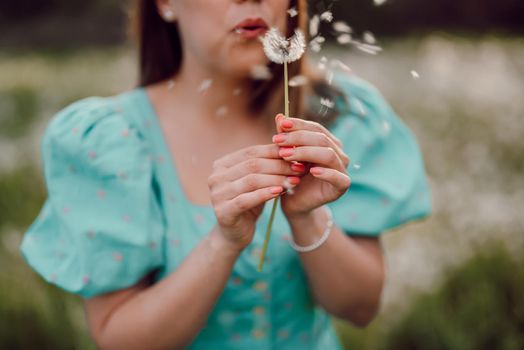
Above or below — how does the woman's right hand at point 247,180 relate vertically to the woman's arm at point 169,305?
above

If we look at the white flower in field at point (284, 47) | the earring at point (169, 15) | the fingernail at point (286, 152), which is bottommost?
the earring at point (169, 15)

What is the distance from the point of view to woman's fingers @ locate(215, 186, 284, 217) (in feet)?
3.57

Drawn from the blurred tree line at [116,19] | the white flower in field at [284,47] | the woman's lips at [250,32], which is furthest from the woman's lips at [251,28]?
the blurred tree line at [116,19]

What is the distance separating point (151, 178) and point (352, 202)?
48 centimetres

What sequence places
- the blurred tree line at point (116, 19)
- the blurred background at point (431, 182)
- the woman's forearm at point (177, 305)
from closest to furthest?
the woman's forearm at point (177, 305), the blurred background at point (431, 182), the blurred tree line at point (116, 19)

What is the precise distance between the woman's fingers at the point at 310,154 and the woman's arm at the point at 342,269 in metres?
0.21

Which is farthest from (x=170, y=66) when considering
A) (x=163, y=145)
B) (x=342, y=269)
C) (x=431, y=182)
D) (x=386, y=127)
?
(x=431, y=182)

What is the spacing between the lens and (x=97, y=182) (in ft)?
4.83

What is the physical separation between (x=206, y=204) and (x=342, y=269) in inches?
13.5

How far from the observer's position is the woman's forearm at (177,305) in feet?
4.26

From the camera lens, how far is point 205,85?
1.58 m

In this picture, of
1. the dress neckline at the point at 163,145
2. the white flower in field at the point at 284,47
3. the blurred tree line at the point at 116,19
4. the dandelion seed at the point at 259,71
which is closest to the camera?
the white flower in field at the point at 284,47

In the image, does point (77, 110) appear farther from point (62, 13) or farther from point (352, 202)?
point (62, 13)

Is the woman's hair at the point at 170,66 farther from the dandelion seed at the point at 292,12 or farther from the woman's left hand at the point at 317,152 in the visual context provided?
the woman's left hand at the point at 317,152
